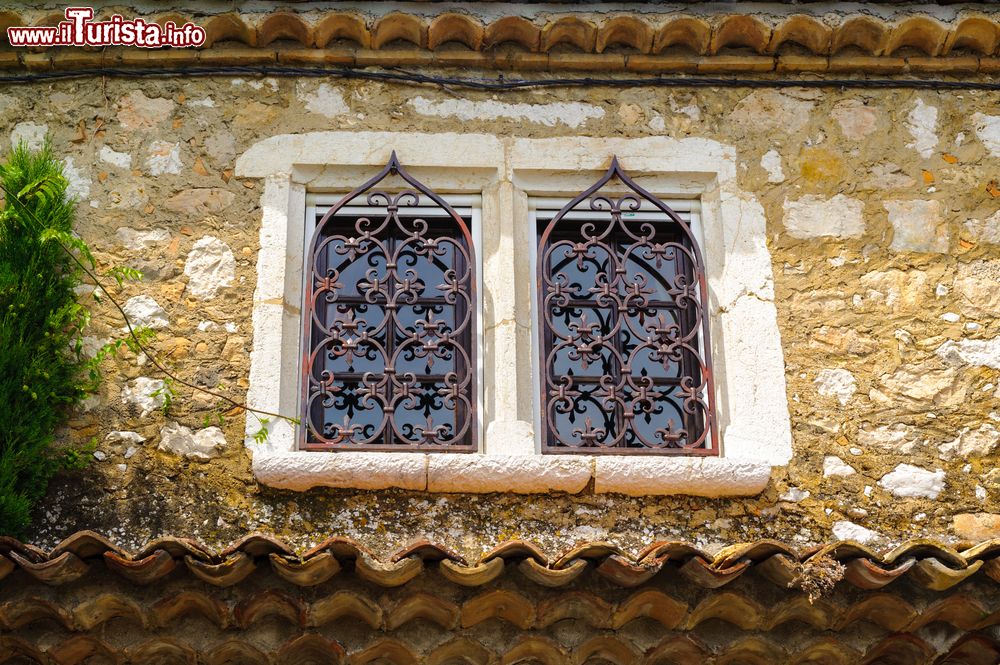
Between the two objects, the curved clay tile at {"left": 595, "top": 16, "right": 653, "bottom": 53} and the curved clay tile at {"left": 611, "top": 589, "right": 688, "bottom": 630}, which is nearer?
the curved clay tile at {"left": 611, "top": 589, "right": 688, "bottom": 630}

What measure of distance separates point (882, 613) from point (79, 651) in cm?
255

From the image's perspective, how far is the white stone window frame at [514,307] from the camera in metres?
5.25

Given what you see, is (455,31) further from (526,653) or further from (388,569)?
(526,653)

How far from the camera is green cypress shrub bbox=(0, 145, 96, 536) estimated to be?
16.9 ft

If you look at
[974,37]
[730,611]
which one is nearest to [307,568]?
[730,611]

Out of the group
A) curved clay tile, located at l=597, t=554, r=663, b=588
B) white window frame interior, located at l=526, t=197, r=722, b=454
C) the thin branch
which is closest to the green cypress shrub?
the thin branch

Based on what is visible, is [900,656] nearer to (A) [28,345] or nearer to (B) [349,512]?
(B) [349,512]

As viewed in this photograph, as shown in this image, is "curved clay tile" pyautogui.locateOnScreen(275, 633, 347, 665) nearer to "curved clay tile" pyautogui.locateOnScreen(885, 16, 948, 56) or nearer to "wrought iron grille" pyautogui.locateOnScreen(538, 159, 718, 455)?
"wrought iron grille" pyautogui.locateOnScreen(538, 159, 718, 455)

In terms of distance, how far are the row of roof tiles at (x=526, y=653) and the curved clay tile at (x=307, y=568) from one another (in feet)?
0.69

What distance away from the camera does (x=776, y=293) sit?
576cm

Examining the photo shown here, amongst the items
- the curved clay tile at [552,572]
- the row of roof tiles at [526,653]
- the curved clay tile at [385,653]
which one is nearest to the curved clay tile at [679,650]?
the row of roof tiles at [526,653]

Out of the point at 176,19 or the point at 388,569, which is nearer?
the point at 388,569

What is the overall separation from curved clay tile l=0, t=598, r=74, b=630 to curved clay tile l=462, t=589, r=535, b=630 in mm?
1230

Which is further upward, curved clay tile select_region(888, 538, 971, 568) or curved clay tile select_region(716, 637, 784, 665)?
curved clay tile select_region(888, 538, 971, 568)
